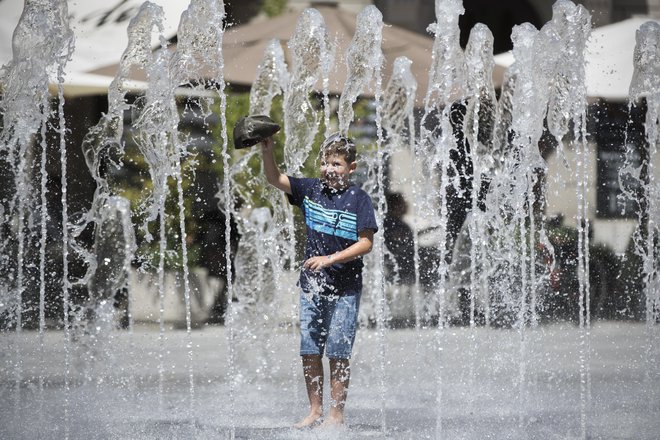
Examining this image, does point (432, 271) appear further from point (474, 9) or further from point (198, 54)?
point (474, 9)

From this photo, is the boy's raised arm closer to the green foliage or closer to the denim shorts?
the denim shorts

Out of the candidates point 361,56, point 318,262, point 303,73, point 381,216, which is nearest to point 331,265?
point 318,262

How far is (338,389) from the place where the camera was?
141 inches

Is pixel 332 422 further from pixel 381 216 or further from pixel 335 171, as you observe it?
pixel 381 216

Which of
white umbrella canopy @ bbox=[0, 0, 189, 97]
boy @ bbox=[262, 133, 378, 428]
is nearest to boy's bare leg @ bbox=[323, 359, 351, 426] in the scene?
boy @ bbox=[262, 133, 378, 428]

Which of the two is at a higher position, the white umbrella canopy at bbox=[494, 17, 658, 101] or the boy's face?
the white umbrella canopy at bbox=[494, 17, 658, 101]

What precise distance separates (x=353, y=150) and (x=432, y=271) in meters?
4.73

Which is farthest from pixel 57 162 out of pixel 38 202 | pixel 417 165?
pixel 417 165

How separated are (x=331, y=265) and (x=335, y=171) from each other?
31 centimetres

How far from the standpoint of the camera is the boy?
3.55m

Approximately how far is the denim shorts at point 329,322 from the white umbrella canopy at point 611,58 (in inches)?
187

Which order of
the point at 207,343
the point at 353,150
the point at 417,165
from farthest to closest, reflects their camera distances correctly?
the point at 417,165
the point at 207,343
the point at 353,150

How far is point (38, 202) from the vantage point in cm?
833

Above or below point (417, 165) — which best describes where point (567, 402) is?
below
